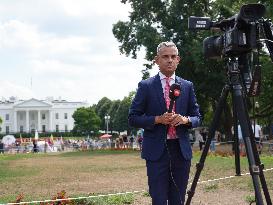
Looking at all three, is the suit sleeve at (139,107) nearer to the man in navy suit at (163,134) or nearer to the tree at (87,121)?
the man in navy suit at (163,134)

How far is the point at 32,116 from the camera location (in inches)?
5753

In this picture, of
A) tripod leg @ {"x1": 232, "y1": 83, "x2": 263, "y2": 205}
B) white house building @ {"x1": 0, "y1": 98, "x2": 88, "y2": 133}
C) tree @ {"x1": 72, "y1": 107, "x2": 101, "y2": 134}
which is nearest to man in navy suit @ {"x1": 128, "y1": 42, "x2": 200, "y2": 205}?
tripod leg @ {"x1": 232, "y1": 83, "x2": 263, "y2": 205}

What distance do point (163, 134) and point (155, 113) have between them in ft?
0.81

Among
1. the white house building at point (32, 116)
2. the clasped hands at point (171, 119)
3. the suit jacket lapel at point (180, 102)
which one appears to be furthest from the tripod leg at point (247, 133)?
the white house building at point (32, 116)

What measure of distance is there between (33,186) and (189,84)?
9842mm

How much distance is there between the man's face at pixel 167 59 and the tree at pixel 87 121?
110 metres

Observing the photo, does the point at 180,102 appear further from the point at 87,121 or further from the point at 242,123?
the point at 87,121

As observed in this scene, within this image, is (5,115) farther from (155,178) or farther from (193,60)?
(155,178)

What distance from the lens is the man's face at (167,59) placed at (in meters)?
4.69

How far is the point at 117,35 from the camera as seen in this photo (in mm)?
41094

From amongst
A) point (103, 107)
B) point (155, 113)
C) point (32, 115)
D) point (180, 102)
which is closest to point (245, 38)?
point (180, 102)

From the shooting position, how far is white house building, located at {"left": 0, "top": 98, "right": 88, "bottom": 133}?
144m

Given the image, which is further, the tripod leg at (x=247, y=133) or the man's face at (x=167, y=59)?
the man's face at (x=167, y=59)

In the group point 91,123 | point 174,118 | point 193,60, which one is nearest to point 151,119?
point 174,118
